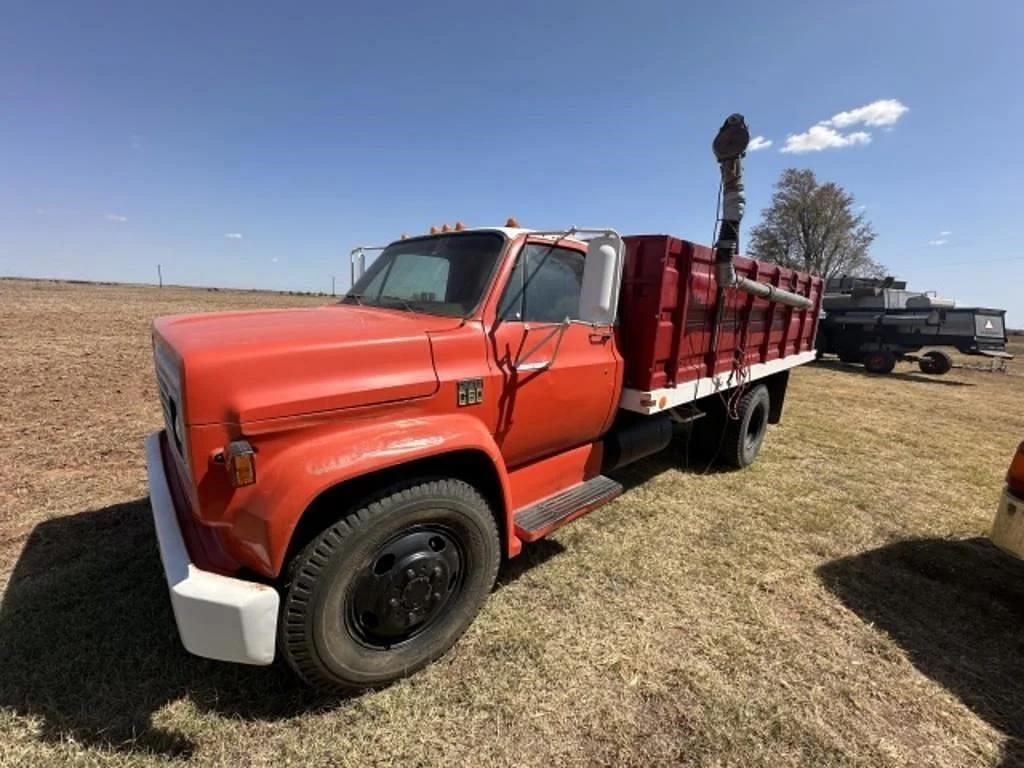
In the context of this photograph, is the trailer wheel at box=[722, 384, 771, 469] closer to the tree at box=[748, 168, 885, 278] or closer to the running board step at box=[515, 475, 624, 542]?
the running board step at box=[515, 475, 624, 542]

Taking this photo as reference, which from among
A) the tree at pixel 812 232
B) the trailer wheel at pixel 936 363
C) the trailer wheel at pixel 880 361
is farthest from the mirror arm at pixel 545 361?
the tree at pixel 812 232

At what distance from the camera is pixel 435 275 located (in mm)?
2994

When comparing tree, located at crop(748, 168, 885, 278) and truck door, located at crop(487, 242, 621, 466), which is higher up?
tree, located at crop(748, 168, 885, 278)

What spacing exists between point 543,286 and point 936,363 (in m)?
16.5

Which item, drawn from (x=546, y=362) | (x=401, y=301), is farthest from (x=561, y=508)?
(x=401, y=301)

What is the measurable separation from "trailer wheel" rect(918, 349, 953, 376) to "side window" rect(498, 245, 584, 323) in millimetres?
16078

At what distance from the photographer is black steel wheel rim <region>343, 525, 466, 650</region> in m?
2.21

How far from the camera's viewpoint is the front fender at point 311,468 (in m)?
1.85

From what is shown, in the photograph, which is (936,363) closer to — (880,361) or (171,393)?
(880,361)

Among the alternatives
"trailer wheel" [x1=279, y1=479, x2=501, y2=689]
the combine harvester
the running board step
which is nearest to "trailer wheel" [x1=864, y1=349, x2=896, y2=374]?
the combine harvester

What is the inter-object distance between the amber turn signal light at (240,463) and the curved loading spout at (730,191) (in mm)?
3489

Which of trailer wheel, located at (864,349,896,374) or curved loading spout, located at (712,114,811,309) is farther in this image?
trailer wheel, located at (864,349,896,374)

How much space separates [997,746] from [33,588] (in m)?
4.81

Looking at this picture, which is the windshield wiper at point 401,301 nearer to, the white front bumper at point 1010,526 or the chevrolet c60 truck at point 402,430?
the chevrolet c60 truck at point 402,430
